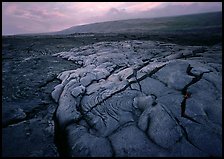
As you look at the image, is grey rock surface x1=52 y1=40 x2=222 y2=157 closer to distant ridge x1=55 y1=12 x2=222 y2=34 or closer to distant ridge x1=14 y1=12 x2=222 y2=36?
distant ridge x1=14 y1=12 x2=222 y2=36

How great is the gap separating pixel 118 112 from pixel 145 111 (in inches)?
16.7

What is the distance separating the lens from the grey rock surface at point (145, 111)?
2.54 meters

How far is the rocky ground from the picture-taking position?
2.58 m

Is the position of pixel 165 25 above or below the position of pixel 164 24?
below

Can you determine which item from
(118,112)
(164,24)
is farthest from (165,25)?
(118,112)

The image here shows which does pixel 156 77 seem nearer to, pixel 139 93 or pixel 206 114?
pixel 139 93

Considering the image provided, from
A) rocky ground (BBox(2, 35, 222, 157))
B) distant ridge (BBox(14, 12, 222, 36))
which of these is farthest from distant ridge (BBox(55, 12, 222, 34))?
rocky ground (BBox(2, 35, 222, 157))

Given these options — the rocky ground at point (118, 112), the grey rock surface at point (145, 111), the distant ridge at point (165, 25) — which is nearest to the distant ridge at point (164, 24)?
the distant ridge at point (165, 25)

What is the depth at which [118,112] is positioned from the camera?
10.4ft

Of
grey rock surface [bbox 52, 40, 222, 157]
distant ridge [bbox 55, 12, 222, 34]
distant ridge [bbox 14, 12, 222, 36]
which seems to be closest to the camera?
grey rock surface [bbox 52, 40, 222, 157]

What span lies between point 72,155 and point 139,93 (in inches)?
60.3

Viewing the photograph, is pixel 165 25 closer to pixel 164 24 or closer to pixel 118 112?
pixel 164 24

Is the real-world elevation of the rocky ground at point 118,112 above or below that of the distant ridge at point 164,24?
below

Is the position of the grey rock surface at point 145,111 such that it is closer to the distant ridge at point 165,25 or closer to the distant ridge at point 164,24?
the distant ridge at point 165,25
